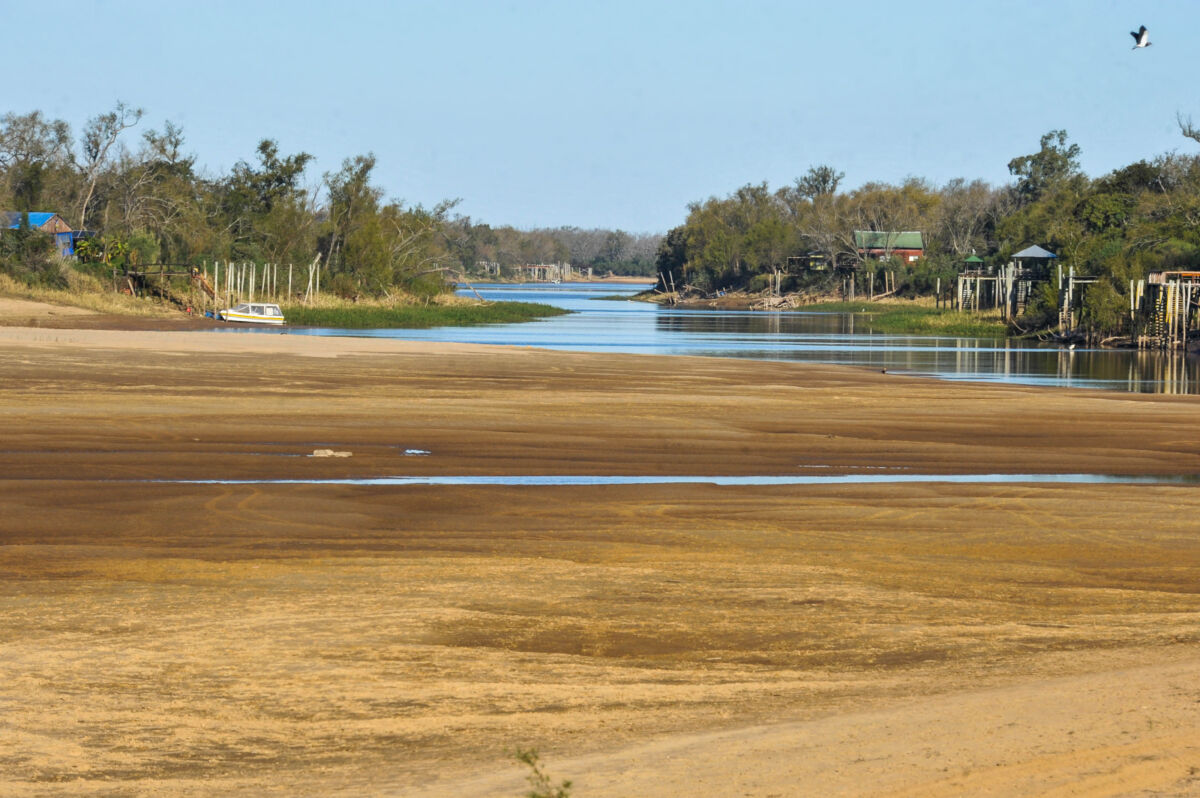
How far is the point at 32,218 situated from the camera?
74.2m

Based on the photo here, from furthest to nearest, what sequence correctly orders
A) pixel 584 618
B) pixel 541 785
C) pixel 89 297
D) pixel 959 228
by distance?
pixel 959 228 < pixel 89 297 < pixel 584 618 < pixel 541 785

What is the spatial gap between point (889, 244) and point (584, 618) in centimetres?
12479

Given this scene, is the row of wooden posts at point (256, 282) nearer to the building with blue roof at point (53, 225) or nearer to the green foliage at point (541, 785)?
the building with blue roof at point (53, 225)

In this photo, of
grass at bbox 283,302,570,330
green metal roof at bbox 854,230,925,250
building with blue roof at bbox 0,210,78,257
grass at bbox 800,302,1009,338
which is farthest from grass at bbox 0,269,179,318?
green metal roof at bbox 854,230,925,250

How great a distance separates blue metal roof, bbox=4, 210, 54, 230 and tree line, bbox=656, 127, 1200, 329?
4978 centimetres

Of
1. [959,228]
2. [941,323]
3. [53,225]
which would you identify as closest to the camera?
[53,225]

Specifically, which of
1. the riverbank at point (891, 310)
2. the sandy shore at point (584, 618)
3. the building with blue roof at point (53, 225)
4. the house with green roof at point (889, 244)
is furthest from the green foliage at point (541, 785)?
the house with green roof at point (889, 244)

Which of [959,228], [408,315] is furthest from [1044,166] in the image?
[408,315]

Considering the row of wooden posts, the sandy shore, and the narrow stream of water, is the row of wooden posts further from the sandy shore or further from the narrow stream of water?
the narrow stream of water

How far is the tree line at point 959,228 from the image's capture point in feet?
221

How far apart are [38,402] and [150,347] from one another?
1808 centimetres

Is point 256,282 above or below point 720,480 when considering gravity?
above

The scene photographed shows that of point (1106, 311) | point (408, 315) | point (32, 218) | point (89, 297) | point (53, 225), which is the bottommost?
point (408, 315)

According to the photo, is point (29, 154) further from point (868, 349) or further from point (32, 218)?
point (868, 349)
